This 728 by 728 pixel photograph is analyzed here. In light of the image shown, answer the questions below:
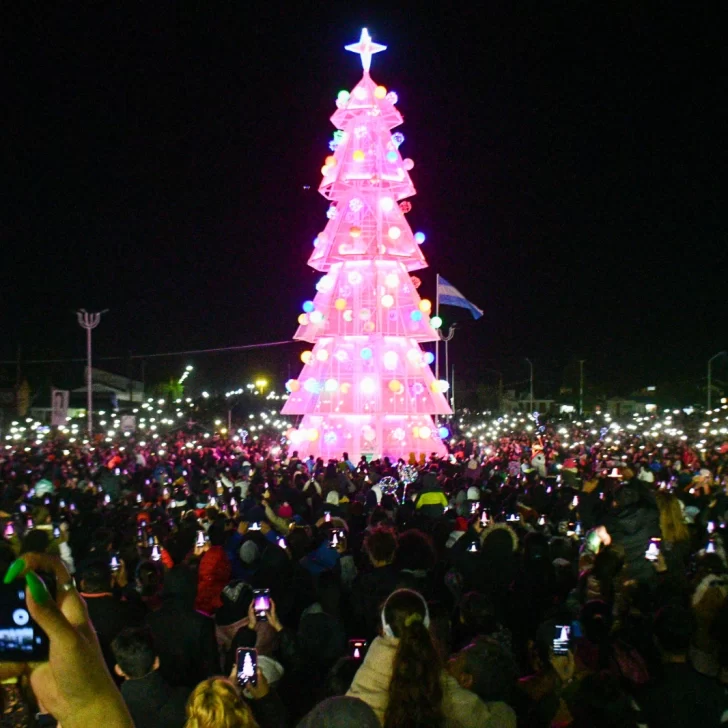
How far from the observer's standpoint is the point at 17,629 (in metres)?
2.52

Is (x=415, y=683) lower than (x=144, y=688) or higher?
higher

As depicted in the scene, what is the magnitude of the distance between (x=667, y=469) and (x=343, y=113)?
1489 cm

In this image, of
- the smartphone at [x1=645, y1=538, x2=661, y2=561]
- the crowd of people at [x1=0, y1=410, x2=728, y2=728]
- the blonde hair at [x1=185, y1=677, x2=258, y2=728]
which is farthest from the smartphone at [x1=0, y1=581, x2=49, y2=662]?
the smartphone at [x1=645, y1=538, x2=661, y2=561]

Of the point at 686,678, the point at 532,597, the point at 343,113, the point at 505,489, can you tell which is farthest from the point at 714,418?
the point at 686,678

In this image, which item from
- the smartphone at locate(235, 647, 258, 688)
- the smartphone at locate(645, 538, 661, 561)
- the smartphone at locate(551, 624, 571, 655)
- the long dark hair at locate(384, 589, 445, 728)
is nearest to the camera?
the long dark hair at locate(384, 589, 445, 728)

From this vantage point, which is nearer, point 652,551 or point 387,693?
point 387,693

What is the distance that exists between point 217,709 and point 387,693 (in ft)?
2.53

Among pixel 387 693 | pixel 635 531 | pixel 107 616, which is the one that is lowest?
pixel 107 616

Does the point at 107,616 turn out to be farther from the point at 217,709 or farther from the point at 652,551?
the point at 652,551

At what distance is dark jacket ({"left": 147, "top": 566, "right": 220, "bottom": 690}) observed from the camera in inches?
196

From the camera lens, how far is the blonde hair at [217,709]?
11.0ft

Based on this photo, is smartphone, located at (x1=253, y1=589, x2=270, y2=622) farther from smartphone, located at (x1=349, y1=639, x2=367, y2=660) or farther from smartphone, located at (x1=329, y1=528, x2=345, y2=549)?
smartphone, located at (x1=329, y1=528, x2=345, y2=549)

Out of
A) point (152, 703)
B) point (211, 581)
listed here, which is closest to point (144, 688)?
point (152, 703)

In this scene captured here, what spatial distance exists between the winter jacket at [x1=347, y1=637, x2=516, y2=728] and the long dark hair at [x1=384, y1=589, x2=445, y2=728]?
13 cm
